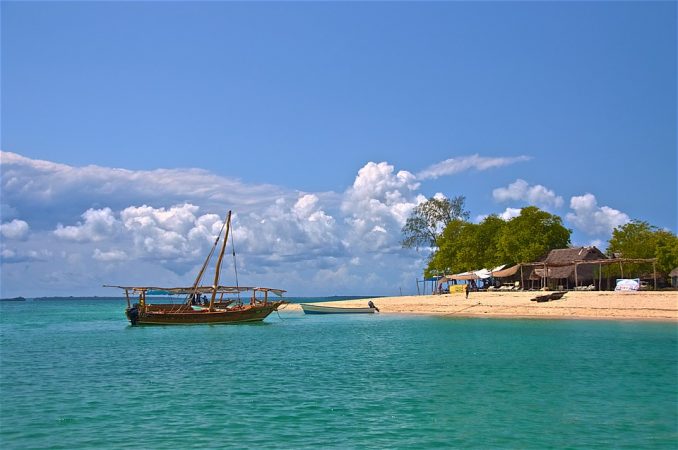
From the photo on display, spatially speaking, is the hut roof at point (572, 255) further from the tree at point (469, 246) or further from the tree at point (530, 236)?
the tree at point (469, 246)

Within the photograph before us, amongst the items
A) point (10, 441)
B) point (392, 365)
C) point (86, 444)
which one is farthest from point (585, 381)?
point (10, 441)

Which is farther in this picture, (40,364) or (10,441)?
(40,364)

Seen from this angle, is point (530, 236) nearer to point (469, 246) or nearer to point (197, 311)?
point (469, 246)

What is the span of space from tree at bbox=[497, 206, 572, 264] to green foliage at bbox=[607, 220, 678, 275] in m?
5.94

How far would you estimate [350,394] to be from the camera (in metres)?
19.3

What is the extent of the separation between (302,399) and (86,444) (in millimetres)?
6498

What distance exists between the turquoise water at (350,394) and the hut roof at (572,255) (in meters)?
32.7

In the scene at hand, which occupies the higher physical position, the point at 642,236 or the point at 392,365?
the point at 642,236

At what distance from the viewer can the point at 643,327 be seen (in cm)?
4131

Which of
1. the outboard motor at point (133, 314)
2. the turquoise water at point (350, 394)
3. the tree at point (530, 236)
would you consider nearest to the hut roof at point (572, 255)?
the tree at point (530, 236)

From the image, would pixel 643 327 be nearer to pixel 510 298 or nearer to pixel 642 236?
pixel 510 298

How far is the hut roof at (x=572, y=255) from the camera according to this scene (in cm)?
6829

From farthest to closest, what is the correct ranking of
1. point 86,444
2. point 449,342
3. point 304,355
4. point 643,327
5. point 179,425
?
point 643,327, point 449,342, point 304,355, point 179,425, point 86,444

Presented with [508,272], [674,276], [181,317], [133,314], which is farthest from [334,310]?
[674,276]
